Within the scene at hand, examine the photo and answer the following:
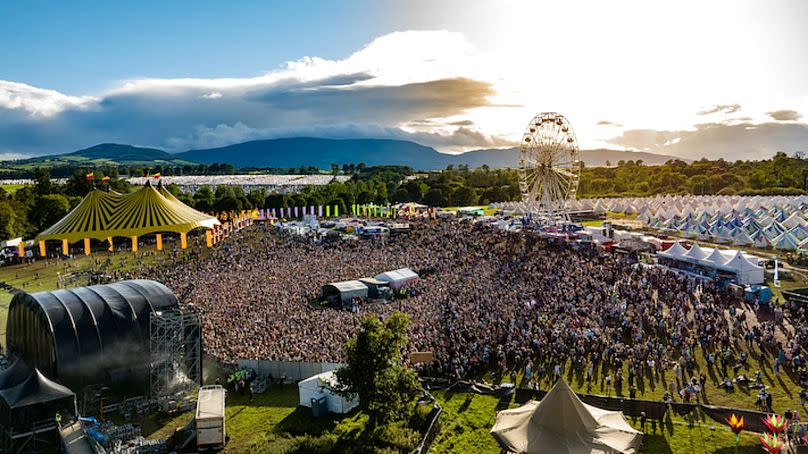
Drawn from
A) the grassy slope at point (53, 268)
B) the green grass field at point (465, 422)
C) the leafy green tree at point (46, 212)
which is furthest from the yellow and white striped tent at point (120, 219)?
the leafy green tree at point (46, 212)

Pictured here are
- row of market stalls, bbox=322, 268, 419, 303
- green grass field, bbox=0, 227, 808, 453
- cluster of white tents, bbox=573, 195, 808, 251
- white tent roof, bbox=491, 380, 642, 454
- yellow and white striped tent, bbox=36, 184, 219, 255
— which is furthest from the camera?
cluster of white tents, bbox=573, 195, 808, 251

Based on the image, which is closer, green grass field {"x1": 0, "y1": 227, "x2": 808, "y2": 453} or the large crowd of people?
green grass field {"x1": 0, "y1": 227, "x2": 808, "y2": 453}

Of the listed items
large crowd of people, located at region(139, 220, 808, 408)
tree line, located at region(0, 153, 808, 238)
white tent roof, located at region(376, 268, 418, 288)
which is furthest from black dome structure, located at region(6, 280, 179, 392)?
tree line, located at region(0, 153, 808, 238)

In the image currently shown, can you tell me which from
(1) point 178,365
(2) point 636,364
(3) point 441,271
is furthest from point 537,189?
(1) point 178,365

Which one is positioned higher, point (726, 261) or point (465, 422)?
point (726, 261)

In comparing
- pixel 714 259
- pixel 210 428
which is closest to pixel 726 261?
A: pixel 714 259

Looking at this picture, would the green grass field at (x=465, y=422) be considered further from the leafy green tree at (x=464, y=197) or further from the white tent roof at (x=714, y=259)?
the leafy green tree at (x=464, y=197)

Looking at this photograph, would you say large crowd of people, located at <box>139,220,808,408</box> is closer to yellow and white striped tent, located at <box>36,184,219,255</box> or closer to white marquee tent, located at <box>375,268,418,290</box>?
white marquee tent, located at <box>375,268,418,290</box>

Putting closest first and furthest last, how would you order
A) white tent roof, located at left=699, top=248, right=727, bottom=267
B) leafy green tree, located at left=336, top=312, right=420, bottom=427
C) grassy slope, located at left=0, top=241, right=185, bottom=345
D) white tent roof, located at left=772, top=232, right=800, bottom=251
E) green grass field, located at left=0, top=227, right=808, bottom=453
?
green grass field, located at left=0, top=227, right=808, bottom=453
leafy green tree, located at left=336, top=312, right=420, bottom=427
white tent roof, located at left=699, top=248, right=727, bottom=267
grassy slope, located at left=0, top=241, right=185, bottom=345
white tent roof, located at left=772, top=232, right=800, bottom=251

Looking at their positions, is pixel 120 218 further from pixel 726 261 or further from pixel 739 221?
pixel 739 221
